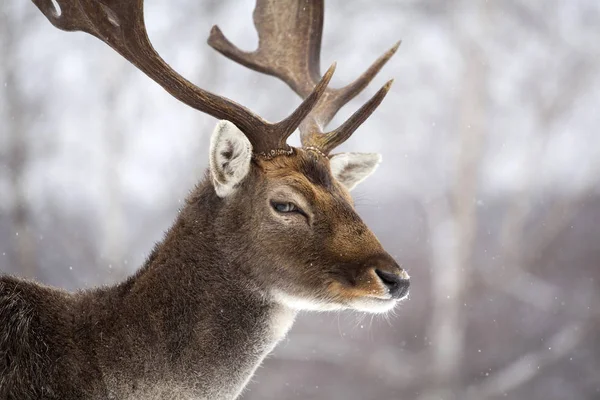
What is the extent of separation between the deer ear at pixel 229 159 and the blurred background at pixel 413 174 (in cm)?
905

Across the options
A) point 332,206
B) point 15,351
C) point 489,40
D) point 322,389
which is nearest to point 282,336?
point 332,206

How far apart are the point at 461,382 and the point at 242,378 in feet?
38.6

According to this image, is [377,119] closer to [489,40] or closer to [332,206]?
[489,40]

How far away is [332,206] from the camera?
4.66m

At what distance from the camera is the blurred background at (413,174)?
15219mm

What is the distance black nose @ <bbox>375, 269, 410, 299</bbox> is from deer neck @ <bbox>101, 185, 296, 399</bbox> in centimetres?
55

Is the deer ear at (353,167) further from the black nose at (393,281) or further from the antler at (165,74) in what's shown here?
the black nose at (393,281)

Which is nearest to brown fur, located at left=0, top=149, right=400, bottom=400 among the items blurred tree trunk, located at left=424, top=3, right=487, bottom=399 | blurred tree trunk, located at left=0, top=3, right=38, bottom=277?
blurred tree trunk, located at left=0, top=3, right=38, bottom=277

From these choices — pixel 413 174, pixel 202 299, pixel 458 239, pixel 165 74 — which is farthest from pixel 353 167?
pixel 413 174

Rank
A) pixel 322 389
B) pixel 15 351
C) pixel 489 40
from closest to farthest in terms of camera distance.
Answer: pixel 15 351 → pixel 322 389 → pixel 489 40

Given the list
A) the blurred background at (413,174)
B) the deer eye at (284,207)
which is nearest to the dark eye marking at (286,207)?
the deer eye at (284,207)

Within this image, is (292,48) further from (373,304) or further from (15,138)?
(15,138)

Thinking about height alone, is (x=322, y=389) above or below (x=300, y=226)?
below

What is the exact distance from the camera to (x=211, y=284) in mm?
4496
